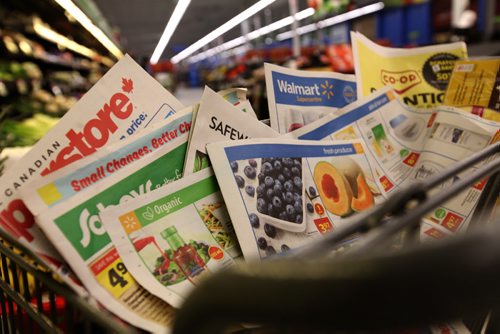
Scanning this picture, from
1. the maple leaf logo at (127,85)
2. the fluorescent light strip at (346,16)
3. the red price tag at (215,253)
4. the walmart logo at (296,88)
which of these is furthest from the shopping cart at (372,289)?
the fluorescent light strip at (346,16)

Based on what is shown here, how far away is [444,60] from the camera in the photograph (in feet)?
3.49

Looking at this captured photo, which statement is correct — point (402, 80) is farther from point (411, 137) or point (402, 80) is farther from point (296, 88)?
point (296, 88)

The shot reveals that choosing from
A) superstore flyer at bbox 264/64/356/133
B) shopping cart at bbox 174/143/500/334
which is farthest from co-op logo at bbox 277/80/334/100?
shopping cart at bbox 174/143/500/334

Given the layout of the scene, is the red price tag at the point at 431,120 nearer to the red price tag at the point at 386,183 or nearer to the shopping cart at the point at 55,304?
the red price tag at the point at 386,183

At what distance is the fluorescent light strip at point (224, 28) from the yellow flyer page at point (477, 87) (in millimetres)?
9620

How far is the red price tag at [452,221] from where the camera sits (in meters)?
0.81

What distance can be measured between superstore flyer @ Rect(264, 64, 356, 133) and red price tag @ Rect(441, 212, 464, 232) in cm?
32

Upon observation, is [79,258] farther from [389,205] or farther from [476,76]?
[476,76]

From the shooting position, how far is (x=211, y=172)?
0.71m

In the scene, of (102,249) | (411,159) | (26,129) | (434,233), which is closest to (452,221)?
(434,233)

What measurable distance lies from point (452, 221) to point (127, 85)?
0.63 metres

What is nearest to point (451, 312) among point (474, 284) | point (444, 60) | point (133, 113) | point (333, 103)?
point (474, 284)

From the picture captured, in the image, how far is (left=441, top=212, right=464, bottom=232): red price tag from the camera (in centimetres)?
81

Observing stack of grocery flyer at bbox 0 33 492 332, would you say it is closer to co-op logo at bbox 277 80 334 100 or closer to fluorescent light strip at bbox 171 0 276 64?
co-op logo at bbox 277 80 334 100
